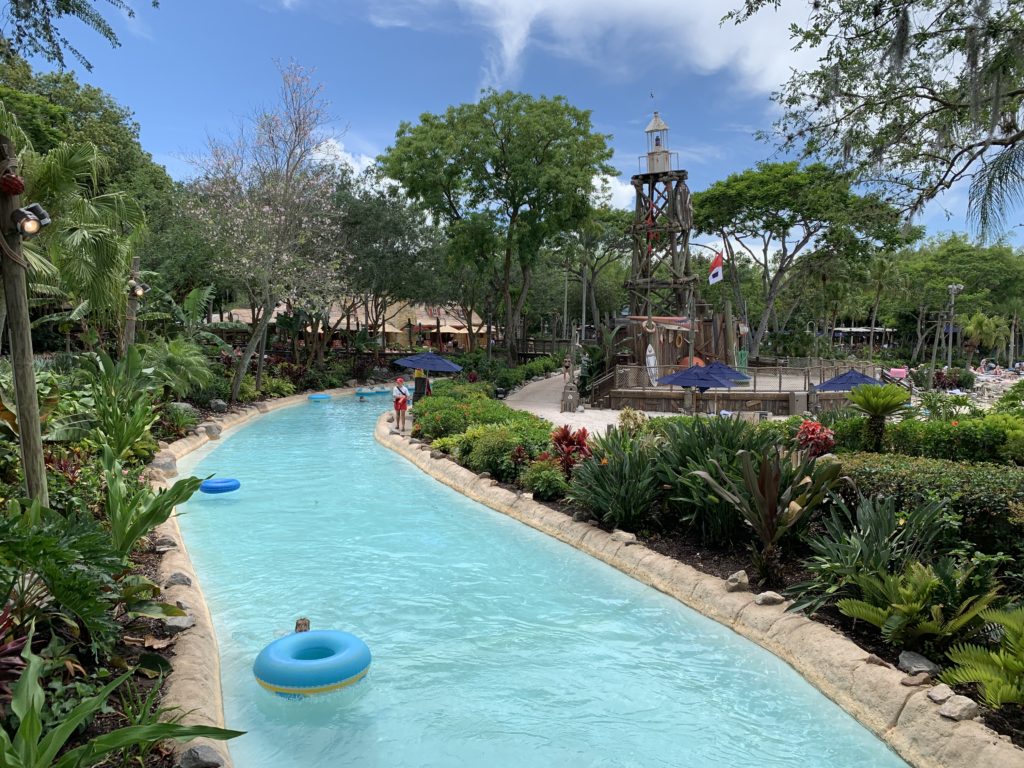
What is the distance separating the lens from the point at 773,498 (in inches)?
272

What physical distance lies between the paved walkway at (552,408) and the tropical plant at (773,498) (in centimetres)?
607

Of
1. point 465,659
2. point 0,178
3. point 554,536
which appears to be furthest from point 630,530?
point 0,178

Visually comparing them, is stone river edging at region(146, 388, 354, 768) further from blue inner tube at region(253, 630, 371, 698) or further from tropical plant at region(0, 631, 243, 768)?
tropical plant at region(0, 631, 243, 768)

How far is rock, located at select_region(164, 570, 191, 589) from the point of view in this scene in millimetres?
6707

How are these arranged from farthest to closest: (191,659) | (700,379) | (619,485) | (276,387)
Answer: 1. (276,387)
2. (700,379)
3. (619,485)
4. (191,659)

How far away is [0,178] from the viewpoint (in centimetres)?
462

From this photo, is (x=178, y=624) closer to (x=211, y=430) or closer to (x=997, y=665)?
(x=997, y=665)

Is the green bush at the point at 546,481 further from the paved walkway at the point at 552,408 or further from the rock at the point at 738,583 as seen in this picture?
the rock at the point at 738,583

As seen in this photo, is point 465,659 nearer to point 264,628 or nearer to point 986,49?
point 264,628

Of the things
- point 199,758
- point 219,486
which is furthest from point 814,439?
point 219,486

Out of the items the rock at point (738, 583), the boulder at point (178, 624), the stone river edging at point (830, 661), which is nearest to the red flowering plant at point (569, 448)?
the stone river edging at point (830, 661)

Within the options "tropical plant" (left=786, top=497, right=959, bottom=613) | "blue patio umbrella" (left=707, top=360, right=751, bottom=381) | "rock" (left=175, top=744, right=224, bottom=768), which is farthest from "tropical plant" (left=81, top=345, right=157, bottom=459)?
"blue patio umbrella" (left=707, top=360, right=751, bottom=381)

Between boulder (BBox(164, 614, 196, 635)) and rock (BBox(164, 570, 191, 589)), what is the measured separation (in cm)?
98

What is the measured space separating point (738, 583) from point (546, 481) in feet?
13.4
